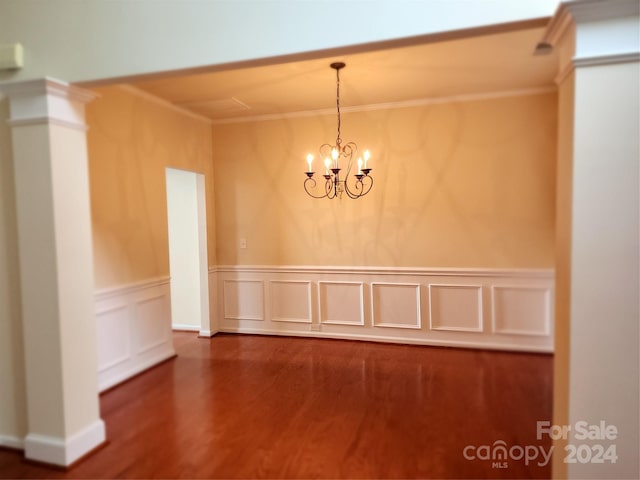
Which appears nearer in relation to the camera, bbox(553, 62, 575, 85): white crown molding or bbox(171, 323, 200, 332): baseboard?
bbox(553, 62, 575, 85): white crown molding

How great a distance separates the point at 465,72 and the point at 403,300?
2225mm

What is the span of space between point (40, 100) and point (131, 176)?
4.72 feet

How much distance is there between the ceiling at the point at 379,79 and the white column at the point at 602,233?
49.0 inches

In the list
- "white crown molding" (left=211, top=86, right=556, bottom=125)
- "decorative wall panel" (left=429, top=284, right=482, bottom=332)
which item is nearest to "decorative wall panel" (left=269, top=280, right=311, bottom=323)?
"decorative wall panel" (left=429, top=284, right=482, bottom=332)

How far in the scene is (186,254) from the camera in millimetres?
4965

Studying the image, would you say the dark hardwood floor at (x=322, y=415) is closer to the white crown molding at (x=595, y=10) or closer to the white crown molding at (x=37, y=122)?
the white crown molding at (x=37, y=122)

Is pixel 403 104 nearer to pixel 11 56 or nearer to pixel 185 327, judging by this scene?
pixel 11 56

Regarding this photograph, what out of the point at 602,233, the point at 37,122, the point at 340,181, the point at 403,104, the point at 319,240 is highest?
the point at 403,104

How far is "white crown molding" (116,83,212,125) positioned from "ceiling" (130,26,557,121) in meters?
0.06

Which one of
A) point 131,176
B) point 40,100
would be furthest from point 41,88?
point 131,176

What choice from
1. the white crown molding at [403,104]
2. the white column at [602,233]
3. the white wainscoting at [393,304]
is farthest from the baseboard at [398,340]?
the white column at [602,233]

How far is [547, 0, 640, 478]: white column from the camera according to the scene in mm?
1436

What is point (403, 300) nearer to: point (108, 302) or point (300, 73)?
point (300, 73)

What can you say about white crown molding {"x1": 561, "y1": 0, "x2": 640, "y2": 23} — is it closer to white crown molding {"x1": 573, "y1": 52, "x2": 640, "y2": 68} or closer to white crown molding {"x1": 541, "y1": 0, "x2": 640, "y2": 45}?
white crown molding {"x1": 541, "y1": 0, "x2": 640, "y2": 45}
